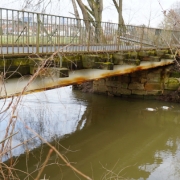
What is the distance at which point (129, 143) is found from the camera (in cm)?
950

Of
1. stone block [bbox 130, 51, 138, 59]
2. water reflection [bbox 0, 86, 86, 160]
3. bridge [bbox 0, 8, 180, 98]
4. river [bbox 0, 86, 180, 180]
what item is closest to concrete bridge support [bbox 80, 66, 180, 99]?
river [bbox 0, 86, 180, 180]

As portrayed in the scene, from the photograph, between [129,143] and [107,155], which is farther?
[129,143]

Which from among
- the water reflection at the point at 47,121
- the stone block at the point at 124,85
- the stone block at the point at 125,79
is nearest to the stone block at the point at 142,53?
the water reflection at the point at 47,121

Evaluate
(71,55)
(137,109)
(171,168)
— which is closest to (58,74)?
(71,55)

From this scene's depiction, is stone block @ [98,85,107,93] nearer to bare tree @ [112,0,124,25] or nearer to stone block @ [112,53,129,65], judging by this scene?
bare tree @ [112,0,124,25]

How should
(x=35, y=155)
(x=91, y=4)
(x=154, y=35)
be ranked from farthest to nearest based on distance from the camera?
(x=91, y=4) → (x=154, y=35) → (x=35, y=155)

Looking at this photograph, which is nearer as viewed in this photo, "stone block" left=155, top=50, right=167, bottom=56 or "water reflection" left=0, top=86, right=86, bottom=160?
"water reflection" left=0, top=86, right=86, bottom=160

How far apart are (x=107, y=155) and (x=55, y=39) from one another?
362 cm

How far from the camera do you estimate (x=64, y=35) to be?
795 centimetres

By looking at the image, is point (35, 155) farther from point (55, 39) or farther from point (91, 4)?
point (91, 4)

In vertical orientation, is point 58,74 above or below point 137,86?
above

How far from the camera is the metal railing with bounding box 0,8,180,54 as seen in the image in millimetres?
6574

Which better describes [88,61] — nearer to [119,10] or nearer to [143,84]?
[143,84]

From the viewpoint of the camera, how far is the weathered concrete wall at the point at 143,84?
15.8 metres
